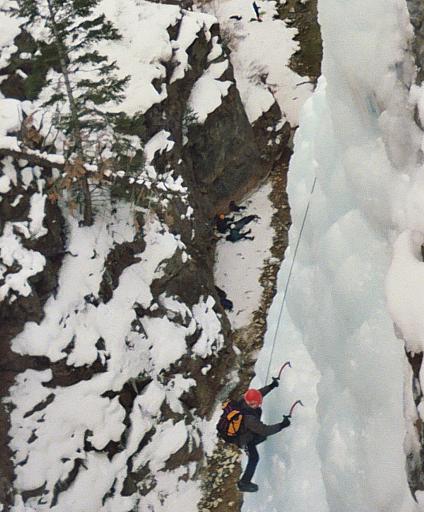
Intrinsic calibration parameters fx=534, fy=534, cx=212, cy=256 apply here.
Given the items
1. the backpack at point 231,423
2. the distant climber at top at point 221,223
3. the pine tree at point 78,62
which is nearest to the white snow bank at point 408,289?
the backpack at point 231,423

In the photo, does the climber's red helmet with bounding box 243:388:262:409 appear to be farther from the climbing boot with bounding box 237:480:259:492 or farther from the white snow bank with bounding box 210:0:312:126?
the white snow bank with bounding box 210:0:312:126

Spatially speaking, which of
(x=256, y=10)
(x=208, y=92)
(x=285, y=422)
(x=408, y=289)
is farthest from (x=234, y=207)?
(x=408, y=289)

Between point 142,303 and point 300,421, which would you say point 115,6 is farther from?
point 300,421

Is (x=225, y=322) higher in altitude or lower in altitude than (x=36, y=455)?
higher

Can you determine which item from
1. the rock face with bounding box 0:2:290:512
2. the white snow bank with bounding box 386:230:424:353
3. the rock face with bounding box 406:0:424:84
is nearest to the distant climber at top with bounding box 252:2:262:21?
the rock face with bounding box 0:2:290:512

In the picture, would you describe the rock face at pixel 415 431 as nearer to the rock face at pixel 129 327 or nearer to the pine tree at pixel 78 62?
the rock face at pixel 129 327

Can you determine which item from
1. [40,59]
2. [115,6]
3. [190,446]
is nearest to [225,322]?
[190,446]
